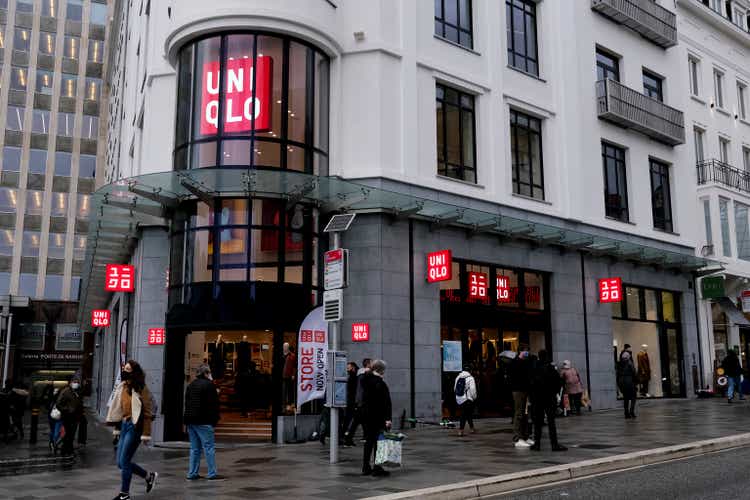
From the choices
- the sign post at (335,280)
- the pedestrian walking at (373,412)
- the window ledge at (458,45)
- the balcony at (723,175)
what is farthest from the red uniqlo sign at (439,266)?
the balcony at (723,175)

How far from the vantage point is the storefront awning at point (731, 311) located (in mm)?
30562

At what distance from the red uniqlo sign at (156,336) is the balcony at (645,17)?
18.7 meters

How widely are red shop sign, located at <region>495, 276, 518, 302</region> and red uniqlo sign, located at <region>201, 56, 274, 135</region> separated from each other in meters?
8.59

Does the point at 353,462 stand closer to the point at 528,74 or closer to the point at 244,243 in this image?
the point at 244,243

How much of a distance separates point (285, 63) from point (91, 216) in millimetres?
6484

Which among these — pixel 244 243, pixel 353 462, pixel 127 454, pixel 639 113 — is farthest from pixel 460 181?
pixel 127 454

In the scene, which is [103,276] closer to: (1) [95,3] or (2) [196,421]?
(2) [196,421]

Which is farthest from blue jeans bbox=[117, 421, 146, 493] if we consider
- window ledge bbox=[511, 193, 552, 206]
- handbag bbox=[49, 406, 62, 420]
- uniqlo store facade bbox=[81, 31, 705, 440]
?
window ledge bbox=[511, 193, 552, 206]

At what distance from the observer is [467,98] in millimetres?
22094

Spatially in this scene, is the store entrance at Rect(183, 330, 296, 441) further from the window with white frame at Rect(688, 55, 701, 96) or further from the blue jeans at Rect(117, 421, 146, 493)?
the window with white frame at Rect(688, 55, 701, 96)

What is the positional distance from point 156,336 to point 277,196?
4.70 metres

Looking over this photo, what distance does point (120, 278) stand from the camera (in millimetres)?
20391

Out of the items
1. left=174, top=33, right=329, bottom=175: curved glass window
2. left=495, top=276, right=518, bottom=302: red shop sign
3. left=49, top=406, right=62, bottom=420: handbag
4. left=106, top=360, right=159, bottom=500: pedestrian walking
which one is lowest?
left=49, top=406, right=62, bottom=420: handbag

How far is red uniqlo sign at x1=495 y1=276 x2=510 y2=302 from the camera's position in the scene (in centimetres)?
2206
